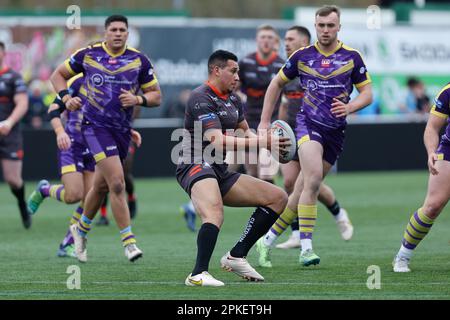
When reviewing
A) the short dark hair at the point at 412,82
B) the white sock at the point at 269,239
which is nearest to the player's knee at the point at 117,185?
the white sock at the point at 269,239

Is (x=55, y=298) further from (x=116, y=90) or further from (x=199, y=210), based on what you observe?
(x=116, y=90)

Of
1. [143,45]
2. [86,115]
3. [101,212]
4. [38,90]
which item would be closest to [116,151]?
[86,115]

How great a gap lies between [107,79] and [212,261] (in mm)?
2103

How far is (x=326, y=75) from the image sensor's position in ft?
33.8

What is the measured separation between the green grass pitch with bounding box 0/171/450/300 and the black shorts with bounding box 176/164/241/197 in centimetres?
82

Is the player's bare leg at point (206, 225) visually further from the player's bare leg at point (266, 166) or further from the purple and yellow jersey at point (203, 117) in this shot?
the player's bare leg at point (266, 166)

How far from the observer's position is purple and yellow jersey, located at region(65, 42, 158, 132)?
413 inches

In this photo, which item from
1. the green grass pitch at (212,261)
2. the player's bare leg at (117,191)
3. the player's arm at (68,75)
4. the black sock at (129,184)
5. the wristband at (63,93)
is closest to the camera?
the green grass pitch at (212,261)

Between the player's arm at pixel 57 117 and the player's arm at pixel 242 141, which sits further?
the player's arm at pixel 57 117

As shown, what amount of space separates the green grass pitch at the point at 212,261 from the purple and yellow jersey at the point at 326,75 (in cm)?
148

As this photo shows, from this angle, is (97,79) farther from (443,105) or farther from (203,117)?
(443,105)

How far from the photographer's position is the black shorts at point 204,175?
888 centimetres

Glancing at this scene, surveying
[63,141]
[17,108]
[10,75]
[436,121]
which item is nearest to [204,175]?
[436,121]
